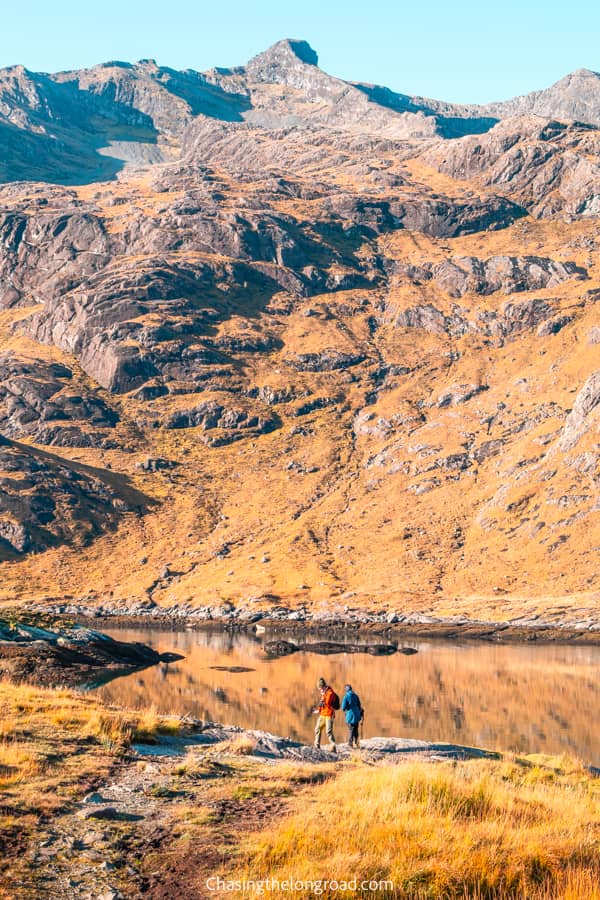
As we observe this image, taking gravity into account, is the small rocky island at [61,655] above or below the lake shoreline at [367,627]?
above

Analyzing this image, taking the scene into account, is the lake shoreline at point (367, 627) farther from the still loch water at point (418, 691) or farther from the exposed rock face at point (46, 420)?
the exposed rock face at point (46, 420)

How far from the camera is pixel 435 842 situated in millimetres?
12016

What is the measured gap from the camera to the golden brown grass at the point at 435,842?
11078 millimetres

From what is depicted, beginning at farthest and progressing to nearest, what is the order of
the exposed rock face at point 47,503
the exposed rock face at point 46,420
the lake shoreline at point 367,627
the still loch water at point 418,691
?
the exposed rock face at point 46,420, the exposed rock face at point 47,503, the lake shoreline at point 367,627, the still loch water at point 418,691

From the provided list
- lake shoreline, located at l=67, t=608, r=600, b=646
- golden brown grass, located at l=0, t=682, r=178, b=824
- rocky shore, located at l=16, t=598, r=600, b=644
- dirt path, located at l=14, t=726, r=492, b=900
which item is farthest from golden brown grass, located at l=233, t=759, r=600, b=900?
lake shoreline, located at l=67, t=608, r=600, b=646

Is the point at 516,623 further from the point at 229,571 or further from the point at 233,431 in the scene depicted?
the point at 233,431

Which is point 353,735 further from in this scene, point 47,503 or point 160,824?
point 47,503

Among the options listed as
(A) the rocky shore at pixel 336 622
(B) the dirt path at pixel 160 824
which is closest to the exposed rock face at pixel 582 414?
(A) the rocky shore at pixel 336 622

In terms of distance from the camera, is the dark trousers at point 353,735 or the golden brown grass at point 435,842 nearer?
the golden brown grass at point 435,842

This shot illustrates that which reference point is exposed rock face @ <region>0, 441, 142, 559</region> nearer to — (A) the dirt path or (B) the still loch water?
(B) the still loch water

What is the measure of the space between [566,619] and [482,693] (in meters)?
52.2

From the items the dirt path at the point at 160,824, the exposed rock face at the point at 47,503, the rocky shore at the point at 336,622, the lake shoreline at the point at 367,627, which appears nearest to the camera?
the dirt path at the point at 160,824

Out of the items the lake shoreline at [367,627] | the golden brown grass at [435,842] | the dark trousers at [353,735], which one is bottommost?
the lake shoreline at [367,627]

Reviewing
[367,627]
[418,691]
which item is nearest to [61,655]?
[418,691]
